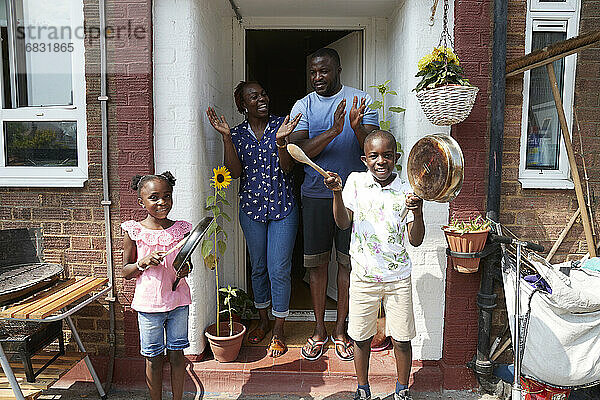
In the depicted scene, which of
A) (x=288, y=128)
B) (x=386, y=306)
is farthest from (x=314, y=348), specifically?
(x=288, y=128)

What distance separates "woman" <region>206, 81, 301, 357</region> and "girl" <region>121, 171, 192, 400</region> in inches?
30.8

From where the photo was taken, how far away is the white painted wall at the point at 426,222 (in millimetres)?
2885

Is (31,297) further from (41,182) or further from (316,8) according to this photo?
(316,8)

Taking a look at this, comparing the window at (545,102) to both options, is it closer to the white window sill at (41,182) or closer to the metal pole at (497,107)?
the metal pole at (497,107)

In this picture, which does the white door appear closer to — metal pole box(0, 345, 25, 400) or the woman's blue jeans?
the woman's blue jeans

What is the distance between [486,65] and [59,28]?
9.05ft

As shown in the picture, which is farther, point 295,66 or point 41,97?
point 295,66

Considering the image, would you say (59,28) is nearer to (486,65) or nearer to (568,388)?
(486,65)

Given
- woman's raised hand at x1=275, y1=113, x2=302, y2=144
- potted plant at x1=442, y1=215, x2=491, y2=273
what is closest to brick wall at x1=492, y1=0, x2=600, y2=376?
potted plant at x1=442, y1=215, x2=491, y2=273

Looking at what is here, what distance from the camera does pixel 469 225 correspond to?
8.99ft

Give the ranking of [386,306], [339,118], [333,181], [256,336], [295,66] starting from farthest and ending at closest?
[295,66] → [256,336] → [339,118] → [386,306] → [333,181]

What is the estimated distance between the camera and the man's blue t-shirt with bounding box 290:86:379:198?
10.1ft

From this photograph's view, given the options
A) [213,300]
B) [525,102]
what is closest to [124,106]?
[213,300]

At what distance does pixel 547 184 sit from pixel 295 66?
432 centimetres
